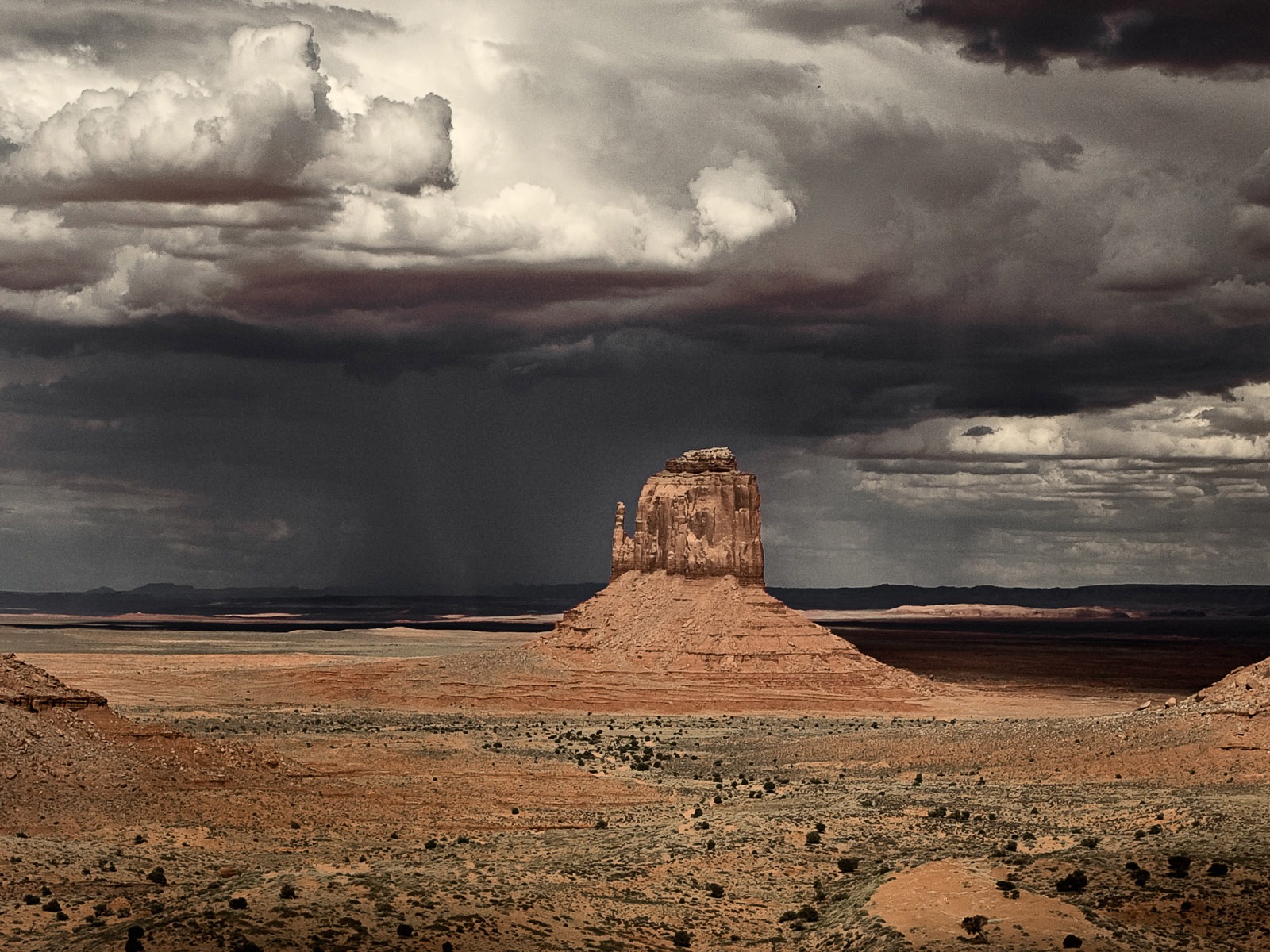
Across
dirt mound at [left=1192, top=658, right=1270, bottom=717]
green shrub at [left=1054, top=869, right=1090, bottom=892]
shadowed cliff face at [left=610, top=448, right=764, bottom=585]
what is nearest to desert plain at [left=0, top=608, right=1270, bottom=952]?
green shrub at [left=1054, top=869, right=1090, bottom=892]

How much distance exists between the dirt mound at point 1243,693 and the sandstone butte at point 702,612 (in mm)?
44963

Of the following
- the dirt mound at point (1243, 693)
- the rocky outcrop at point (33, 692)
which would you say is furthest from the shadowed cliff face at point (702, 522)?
the rocky outcrop at point (33, 692)

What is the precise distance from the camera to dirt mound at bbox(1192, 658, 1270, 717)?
192 ft

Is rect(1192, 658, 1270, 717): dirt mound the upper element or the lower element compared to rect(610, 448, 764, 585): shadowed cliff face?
lower

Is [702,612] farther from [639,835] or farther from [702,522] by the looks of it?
[639,835]

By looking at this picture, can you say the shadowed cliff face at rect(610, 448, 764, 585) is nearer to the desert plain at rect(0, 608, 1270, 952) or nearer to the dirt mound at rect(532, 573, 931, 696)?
the dirt mound at rect(532, 573, 931, 696)

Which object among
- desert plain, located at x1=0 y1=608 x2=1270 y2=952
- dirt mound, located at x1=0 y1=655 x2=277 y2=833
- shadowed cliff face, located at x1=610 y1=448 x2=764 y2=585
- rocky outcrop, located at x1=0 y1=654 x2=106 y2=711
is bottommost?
desert plain, located at x1=0 y1=608 x2=1270 y2=952

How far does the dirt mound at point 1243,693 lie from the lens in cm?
5856

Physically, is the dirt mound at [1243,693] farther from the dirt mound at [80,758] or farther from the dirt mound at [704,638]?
the dirt mound at [704,638]

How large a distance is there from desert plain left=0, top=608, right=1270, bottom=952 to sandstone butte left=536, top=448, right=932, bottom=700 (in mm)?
23553

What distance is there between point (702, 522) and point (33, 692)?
7182 cm

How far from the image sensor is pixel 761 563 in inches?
4722

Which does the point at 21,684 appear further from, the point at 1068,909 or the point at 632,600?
the point at 632,600

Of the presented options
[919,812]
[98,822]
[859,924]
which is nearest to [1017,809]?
[919,812]
